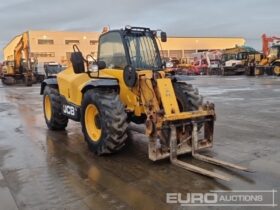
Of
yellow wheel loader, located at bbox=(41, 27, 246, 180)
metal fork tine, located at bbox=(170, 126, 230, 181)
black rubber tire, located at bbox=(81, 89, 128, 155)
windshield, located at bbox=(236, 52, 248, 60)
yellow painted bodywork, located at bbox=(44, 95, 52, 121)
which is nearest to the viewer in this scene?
metal fork tine, located at bbox=(170, 126, 230, 181)

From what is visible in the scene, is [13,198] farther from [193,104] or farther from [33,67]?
[33,67]

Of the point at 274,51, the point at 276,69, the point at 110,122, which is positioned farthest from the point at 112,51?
the point at 274,51

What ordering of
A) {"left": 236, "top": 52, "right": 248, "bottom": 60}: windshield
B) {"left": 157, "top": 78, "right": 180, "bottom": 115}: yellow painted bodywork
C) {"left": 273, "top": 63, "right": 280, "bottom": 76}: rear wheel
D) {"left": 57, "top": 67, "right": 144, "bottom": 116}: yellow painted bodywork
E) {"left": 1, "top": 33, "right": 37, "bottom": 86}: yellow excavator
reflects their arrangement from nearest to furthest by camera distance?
{"left": 157, "top": 78, "right": 180, "bottom": 115}: yellow painted bodywork, {"left": 57, "top": 67, "right": 144, "bottom": 116}: yellow painted bodywork, {"left": 1, "top": 33, "right": 37, "bottom": 86}: yellow excavator, {"left": 273, "top": 63, "right": 280, "bottom": 76}: rear wheel, {"left": 236, "top": 52, "right": 248, "bottom": 60}: windshield

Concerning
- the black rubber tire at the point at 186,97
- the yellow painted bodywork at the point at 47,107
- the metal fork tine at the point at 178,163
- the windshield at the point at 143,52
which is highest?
the windshield at the point at 143,52

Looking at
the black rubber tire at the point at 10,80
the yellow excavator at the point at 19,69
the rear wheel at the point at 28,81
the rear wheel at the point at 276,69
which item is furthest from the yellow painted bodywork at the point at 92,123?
the black rubber tire at the point at 10,80

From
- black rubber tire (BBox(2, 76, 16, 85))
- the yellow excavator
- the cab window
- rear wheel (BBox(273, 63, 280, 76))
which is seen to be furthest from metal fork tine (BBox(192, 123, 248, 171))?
black rubber tire (BBox(2, 76, 16, 85))

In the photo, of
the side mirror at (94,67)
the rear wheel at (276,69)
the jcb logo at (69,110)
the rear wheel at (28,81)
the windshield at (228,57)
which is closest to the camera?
the side mirror at (94,67)

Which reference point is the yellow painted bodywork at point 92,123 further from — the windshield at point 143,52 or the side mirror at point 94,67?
the windshield at point 143,52

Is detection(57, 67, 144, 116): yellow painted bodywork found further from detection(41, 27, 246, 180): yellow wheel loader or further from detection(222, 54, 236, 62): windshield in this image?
detection(222, 54, 236, 62): windshield

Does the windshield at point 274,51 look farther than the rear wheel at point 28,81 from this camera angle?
Yes

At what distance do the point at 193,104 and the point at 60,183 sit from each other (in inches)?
117

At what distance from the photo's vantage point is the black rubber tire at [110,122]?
6469 mm

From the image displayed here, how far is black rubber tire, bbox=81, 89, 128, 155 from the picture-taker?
6.47 m

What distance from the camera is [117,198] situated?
4.86 metres
